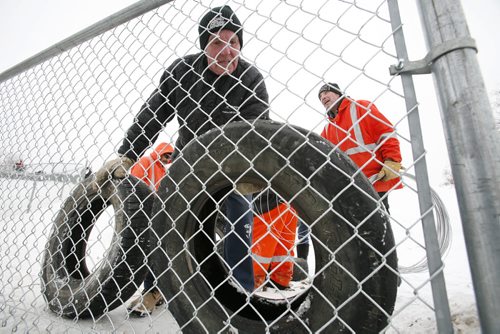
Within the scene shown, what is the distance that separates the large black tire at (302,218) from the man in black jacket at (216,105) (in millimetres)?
345

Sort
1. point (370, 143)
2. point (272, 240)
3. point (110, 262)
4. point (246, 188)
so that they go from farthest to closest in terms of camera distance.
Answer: point (370, 143), point (272, 240), point (110, 262), point (246, 188)

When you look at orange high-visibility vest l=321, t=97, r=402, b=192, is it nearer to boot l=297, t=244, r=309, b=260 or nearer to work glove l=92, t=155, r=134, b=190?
boot l=297, t=244, r=309, b=260

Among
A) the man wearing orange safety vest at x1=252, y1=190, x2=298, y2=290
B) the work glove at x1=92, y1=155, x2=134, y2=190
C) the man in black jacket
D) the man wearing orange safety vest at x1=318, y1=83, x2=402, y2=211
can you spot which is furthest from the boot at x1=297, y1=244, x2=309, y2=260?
the work glove at x1=92, y1=155, x2=134, y2=190

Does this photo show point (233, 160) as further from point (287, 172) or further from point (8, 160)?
point (8, 160)

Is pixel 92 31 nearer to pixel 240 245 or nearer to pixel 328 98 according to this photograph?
pixel 240 245

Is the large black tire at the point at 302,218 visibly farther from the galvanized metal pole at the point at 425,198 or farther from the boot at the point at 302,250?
the boot at the point at 302,250

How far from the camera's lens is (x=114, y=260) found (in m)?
1.60

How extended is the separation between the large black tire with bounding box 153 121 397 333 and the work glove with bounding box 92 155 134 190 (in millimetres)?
688

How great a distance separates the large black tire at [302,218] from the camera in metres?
0.83

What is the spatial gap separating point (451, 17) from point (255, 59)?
68 centimetres

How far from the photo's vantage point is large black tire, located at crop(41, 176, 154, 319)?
5.27ft

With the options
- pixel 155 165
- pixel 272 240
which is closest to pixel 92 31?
pixel 272 240

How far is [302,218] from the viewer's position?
0.98 meters

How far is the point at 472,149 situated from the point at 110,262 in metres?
1.81
